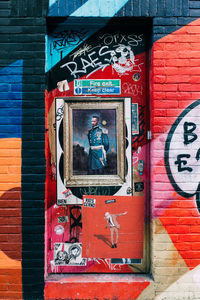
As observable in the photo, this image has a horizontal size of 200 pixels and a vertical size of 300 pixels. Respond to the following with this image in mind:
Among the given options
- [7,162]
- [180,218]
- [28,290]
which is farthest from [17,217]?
[180,218]

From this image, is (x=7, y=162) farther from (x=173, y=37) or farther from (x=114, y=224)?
(x=173, y=37)

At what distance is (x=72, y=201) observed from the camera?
3.20 metres

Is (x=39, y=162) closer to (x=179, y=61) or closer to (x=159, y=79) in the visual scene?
(x=159, y=79)

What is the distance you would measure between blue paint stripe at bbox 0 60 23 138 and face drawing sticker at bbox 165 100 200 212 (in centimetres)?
179

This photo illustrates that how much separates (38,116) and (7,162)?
652 mm

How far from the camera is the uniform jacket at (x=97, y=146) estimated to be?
3217 mm

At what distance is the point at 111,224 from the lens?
322 centimetres

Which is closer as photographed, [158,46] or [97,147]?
[158,46]

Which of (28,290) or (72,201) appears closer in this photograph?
(28,290)

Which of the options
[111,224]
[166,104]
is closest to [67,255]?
[111,224]

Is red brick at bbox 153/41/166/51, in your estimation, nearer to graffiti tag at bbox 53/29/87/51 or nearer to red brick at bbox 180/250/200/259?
graffiti tag at bbox 53/29/87/51

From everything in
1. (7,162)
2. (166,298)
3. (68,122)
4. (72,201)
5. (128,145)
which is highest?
(68,122)

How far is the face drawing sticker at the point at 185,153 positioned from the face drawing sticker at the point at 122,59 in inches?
35.7

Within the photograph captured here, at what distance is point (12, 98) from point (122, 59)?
1.44 meters
